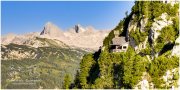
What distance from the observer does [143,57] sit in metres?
117

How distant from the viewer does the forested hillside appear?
110m

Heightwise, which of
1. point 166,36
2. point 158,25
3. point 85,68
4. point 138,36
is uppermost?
point 158,25

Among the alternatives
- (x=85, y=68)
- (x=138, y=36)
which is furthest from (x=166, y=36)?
(x=85, y=68)

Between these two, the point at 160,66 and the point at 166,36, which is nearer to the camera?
the point at 160,66

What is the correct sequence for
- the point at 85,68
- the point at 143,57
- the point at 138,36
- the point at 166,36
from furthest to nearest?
the point at 85,68 < the point at 138,36 < the point at 166,36 < the point at 143,57

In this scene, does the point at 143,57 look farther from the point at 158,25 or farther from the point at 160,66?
the point at 158,25

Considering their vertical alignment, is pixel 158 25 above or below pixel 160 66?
above

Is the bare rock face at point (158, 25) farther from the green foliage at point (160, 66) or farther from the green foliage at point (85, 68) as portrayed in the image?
the green foliage at point (85, 68)

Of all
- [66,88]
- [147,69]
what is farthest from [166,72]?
[66,88]

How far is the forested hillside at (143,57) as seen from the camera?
110 m

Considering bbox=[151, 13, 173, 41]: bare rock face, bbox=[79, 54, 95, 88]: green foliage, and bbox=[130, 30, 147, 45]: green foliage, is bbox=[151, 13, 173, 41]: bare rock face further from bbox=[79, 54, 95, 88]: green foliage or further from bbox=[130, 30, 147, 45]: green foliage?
bbox=[79, 54, 95, 88]: green foliage

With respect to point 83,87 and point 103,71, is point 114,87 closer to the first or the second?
point 103,71

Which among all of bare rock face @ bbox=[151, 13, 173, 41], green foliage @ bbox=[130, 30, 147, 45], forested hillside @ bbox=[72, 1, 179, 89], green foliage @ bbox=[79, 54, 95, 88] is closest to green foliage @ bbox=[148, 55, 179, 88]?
forested hillside @ bbox=[72, 1, 179, 89]

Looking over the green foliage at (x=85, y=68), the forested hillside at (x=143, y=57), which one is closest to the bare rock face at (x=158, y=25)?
the forested hillside at (x=143, y=57)
